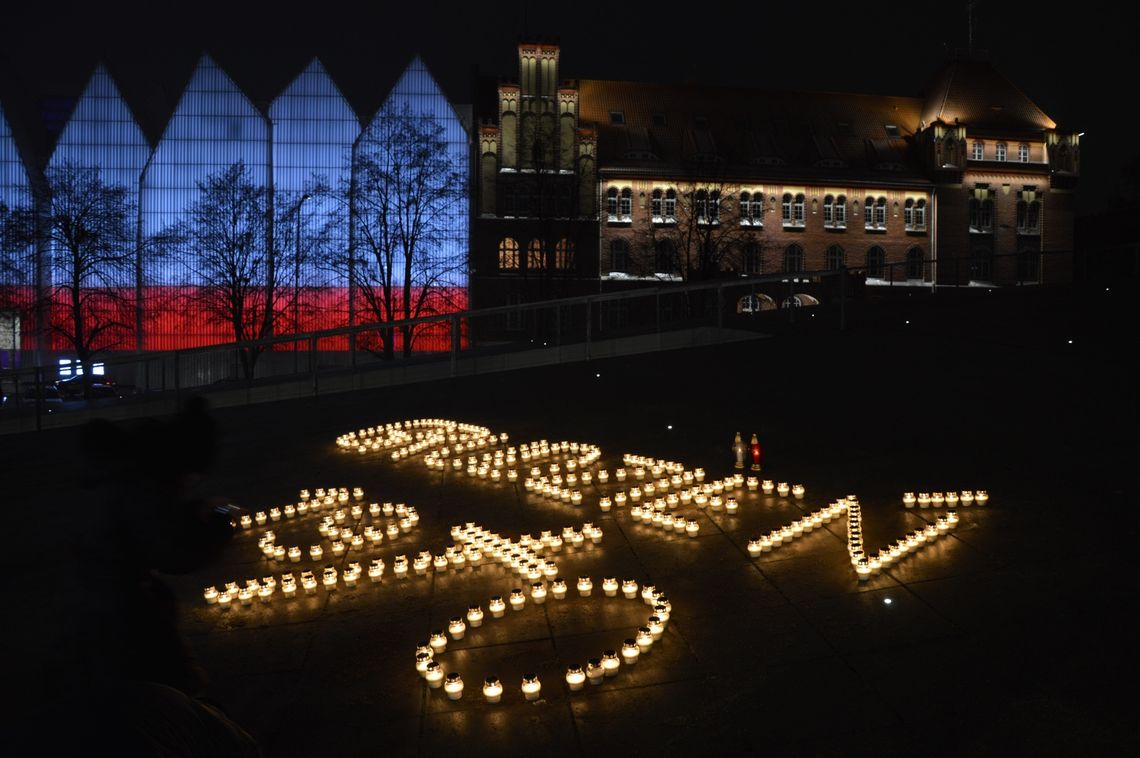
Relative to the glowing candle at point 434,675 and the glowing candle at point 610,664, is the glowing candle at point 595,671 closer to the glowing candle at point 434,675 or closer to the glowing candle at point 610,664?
the glowing candle at point 610,664

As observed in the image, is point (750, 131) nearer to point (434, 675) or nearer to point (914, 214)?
point (914, 214)

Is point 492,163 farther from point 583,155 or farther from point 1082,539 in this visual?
point 1082,539

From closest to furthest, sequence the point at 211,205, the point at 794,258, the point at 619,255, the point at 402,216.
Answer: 1. the point at 211,205
2. the point at 402,216
3. the point at 619,255
4. the point at 794,258

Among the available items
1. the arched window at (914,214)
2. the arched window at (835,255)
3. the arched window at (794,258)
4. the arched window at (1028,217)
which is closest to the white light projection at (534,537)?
the arched window at (794,258)

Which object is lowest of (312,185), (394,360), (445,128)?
(394,360)

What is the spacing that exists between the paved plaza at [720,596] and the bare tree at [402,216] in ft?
103

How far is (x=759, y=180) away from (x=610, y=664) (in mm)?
55032

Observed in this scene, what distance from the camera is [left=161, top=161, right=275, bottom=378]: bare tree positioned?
4394cm

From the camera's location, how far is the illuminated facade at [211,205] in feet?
151

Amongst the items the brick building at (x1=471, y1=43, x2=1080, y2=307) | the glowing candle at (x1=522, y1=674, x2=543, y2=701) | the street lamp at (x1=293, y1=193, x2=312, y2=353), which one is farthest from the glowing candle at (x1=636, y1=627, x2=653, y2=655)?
the street lamp at (x1=293, y1=193, x2=312, y2=353)

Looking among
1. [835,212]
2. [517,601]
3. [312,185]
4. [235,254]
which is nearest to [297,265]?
[235,254]

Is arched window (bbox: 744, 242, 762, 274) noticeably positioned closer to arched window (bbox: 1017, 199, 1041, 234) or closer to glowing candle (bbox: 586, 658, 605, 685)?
arched window (bbox: 1017, 199, 1041, 234)

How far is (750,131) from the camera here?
2361 inches

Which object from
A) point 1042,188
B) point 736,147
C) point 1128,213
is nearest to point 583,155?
point 736,147
